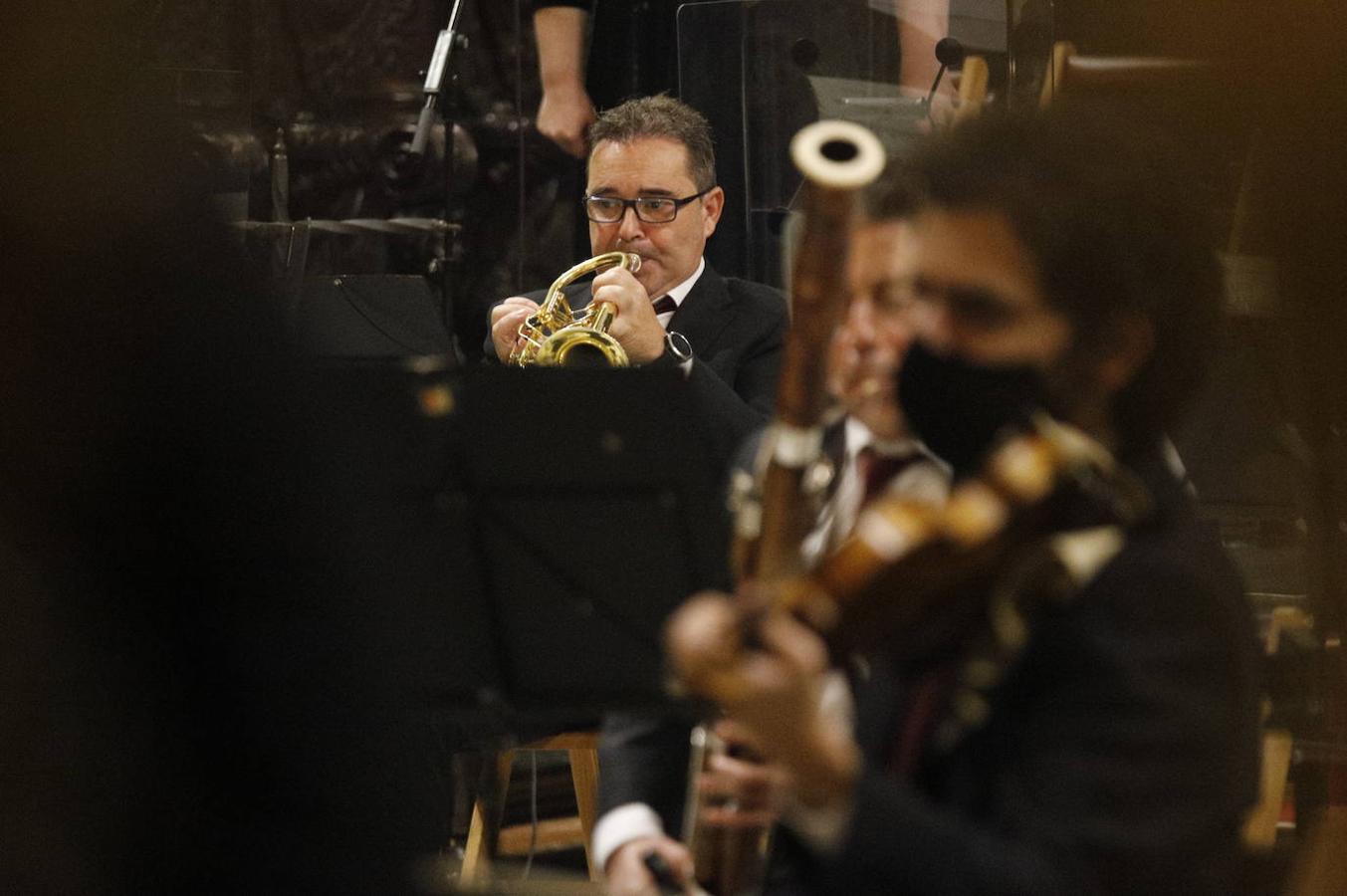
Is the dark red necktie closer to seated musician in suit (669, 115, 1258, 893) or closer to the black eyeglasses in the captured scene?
seated musician in suit (669, 115, 1258, 893)

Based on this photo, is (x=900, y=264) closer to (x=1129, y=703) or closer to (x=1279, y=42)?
(x=1129, y=703)

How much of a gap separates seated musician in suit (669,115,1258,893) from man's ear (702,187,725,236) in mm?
2542

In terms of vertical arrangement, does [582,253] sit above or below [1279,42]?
below

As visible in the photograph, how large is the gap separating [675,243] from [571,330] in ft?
1.85

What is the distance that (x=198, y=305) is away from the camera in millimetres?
717

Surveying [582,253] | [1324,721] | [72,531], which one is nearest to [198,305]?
[72,531]

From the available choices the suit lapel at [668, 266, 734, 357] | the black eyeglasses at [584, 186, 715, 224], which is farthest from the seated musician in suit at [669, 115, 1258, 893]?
the black eyeglasses at [584, 186, 715, 224]

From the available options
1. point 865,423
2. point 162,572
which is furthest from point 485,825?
point 162,572

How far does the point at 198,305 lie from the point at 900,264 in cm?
60

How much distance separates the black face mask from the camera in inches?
42.4

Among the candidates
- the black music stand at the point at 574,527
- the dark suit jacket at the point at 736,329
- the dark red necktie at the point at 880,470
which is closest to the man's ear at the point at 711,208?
the dark suit jacket at the point at 736,329

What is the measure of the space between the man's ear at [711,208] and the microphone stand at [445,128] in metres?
0.97

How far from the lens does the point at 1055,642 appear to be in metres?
1.04

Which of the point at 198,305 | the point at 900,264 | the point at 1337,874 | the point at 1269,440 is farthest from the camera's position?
the point at 1269,440
